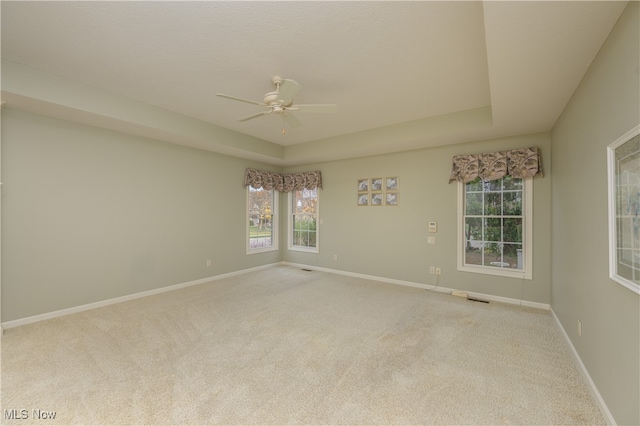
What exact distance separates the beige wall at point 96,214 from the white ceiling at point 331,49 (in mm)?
557

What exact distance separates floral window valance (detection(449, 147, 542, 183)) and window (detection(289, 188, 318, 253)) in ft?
9.60

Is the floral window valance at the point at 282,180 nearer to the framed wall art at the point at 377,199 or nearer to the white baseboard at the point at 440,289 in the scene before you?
the framed wall art at the point at 377,199

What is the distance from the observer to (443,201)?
443cm

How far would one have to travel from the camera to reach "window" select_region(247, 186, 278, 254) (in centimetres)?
582

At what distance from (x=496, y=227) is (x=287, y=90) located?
363 centimetres

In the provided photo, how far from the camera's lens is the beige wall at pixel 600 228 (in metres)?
1.44

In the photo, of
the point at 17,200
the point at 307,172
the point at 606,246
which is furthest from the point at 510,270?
the point at 17,200

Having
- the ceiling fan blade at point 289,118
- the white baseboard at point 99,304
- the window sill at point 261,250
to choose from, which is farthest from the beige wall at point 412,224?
the ceiling fan blade at point 289,118

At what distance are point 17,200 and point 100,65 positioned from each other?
1.88 meters

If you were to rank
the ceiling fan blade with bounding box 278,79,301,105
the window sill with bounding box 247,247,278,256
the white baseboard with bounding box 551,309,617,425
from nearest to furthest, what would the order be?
the white baseboard with bounding box 551,309,617,425, the ceiling fan blade with bounding box 278,79,301,105, the window sill with bounding box 247,247,278,256

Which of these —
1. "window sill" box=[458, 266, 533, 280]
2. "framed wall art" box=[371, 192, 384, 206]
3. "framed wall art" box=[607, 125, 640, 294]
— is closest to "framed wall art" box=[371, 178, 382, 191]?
"framed wall art" box=[371, 192, 384, 206]

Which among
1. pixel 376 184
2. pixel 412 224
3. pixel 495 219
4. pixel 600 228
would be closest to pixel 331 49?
pixel 600 228

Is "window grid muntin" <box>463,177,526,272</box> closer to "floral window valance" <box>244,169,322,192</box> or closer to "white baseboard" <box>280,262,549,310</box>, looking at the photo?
"white baseboard" <box>280,262,549,310</box>

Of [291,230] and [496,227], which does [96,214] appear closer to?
[291,230]
